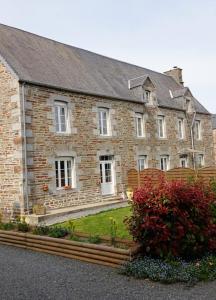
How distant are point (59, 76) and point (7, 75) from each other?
295cm

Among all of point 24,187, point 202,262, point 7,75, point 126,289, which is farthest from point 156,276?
point 7,75

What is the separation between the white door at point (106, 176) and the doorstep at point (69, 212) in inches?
43.0

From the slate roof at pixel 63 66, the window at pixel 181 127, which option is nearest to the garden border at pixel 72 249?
the slate roof at pixel 63 66

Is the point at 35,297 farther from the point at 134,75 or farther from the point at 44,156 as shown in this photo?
the point at 134,75

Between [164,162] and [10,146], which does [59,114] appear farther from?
[164,162]

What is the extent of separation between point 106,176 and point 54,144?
4.10 metres

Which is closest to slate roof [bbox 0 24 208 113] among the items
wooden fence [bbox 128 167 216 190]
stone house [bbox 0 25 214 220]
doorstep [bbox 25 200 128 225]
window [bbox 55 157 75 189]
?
stone house [bbox 0 25 214 220]

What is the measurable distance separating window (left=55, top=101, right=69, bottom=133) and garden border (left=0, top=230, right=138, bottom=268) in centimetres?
Result: 680

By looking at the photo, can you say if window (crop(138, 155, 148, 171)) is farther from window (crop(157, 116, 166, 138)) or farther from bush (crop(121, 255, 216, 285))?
bush (crop(121, 255, 216, 285))

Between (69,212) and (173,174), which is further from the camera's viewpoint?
(173,174)

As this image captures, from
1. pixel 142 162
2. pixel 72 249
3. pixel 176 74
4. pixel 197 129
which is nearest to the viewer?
pixel 72 249

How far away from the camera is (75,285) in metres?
7.26

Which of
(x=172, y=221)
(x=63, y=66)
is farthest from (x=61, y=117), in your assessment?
(x=172, y=221)

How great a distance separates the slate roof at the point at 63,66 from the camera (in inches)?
666
